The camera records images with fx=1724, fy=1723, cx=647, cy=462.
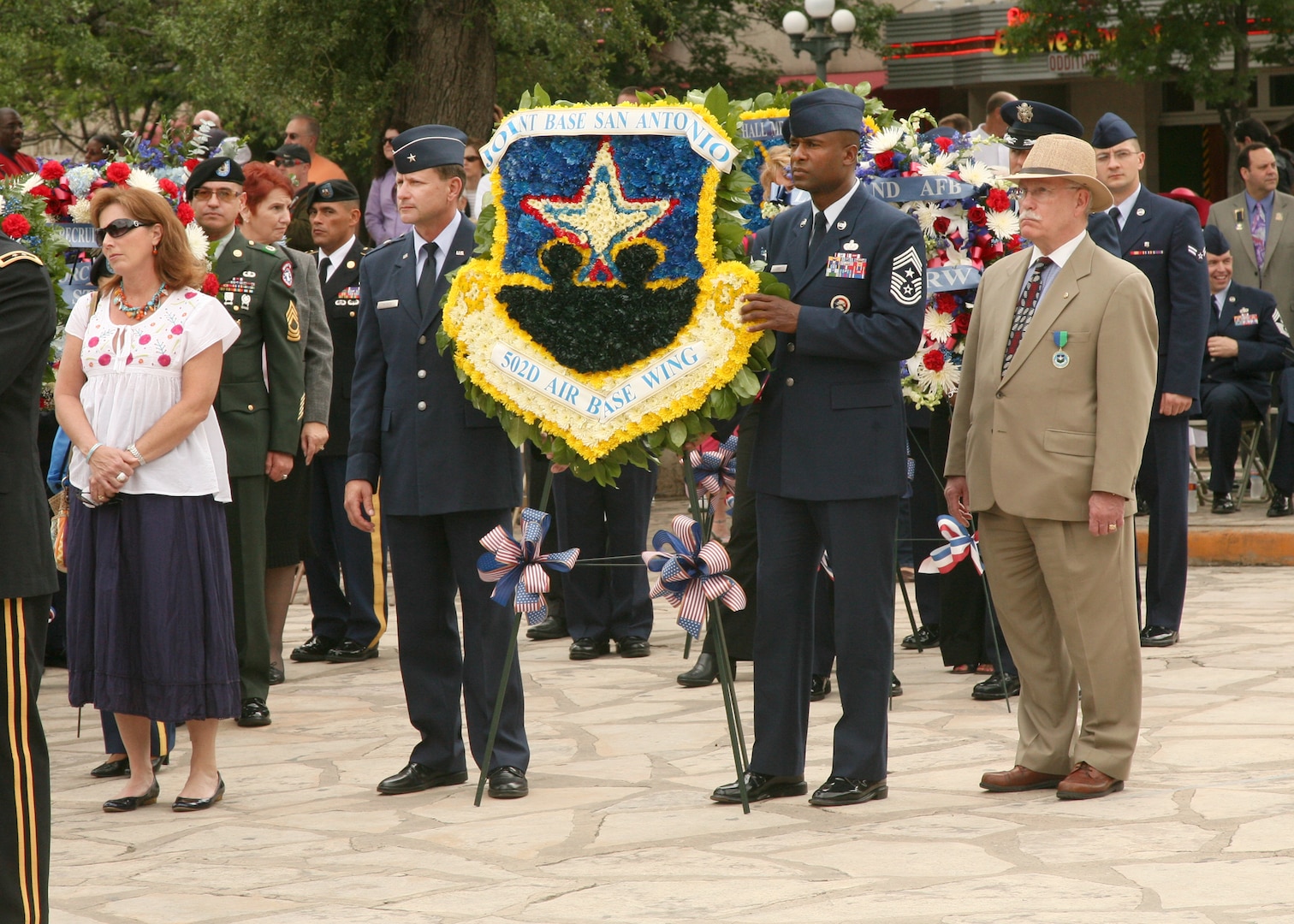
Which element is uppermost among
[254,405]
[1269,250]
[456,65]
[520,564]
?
[456,65]

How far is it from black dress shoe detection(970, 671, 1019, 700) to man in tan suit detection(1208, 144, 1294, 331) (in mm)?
6318

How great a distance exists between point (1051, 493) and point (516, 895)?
2121 mm

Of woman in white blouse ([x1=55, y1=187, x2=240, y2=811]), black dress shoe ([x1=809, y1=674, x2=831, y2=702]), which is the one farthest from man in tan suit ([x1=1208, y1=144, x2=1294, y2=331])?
woman in white blouse ([x1=55, y1=187, x2=240, y2=811])

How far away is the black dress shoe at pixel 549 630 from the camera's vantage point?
9.07 m

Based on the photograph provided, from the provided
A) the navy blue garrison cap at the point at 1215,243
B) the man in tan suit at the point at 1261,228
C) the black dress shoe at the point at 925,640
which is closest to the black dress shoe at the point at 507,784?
the black dress shoe at the point at 925,640

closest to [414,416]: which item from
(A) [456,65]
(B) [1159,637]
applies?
(B) [1159,637]

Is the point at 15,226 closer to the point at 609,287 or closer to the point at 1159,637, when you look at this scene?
the point at 609,287

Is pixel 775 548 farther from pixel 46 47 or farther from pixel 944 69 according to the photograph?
pixel 944 69

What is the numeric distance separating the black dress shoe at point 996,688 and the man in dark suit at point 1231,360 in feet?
18.0

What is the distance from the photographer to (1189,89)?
19.0m

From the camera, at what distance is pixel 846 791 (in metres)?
5.43

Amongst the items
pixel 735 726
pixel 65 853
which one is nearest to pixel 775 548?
pixel 735 726

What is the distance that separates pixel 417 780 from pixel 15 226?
284 cm

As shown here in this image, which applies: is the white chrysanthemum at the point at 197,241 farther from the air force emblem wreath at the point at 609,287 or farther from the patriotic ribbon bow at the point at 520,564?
the patriotic ribbon bow at the point at 520,564
